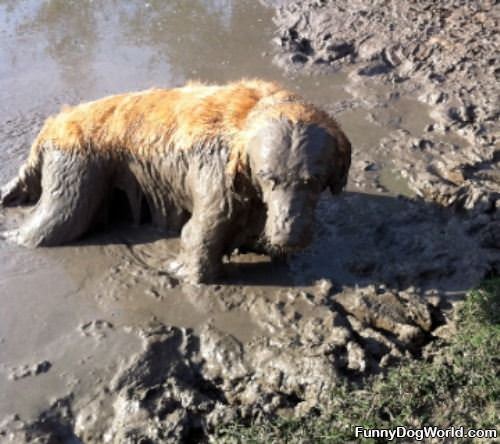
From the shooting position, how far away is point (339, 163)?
4.60 meters

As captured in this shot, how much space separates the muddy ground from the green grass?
0.49ft

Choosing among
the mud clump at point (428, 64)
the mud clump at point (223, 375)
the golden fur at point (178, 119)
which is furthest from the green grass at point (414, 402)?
the mud clump at point (428, 64)

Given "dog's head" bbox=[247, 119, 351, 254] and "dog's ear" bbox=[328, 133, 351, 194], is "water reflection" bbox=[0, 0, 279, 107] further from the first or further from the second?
"dog's head" bbox=[247, 119, 351, 254]

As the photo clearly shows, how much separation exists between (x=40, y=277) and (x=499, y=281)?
3.99 m

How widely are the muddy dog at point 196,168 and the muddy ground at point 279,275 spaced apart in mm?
283

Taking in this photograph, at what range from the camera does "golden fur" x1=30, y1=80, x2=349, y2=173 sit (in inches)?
182

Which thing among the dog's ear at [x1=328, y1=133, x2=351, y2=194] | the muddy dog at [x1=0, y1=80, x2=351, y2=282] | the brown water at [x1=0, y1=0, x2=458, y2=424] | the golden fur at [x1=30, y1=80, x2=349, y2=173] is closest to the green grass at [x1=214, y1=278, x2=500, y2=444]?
the brown water at [x1=0, y1=0, x2=458, y2=424]

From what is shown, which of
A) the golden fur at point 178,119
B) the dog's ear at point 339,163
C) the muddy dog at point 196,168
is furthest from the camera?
the golden fur at point 178,119

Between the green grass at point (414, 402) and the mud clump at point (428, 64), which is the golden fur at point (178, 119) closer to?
the green grass at point (414, 402)

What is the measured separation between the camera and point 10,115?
8.16 metres

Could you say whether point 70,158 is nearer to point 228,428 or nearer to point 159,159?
point 159,159

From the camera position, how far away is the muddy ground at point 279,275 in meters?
4.47

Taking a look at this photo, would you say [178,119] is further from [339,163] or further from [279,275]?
[279,275]

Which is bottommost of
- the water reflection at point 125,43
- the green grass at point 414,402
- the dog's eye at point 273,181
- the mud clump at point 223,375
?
the mud clump at point 223,375
